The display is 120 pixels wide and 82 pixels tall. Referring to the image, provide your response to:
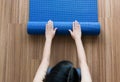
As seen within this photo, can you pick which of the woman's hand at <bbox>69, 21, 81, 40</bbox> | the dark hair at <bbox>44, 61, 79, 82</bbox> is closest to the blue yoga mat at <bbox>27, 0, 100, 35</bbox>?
the woman's hand at <bbox>69, 21, 81, 40</bbox>

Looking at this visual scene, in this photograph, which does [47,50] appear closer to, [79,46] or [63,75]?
[79,46]

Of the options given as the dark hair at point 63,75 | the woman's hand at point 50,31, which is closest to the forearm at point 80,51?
the woman's hand at point 50,31

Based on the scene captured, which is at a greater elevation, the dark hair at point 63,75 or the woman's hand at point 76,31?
the woman's hand at point 76,31

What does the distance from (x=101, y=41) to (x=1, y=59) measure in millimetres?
664

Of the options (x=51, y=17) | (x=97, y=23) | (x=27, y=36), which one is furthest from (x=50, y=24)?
(x=97, y=23)

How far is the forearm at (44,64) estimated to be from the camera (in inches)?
47.2

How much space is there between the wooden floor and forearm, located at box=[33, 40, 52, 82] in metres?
0.07

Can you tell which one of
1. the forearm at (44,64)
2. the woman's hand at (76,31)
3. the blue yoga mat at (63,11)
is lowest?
the forearm at (44,64)

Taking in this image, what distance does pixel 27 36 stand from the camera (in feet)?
4.59

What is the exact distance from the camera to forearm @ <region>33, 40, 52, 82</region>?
1198 millimetres

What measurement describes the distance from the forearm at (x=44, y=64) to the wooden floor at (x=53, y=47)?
0.07 meters

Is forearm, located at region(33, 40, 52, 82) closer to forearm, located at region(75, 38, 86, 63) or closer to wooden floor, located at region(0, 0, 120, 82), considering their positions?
wooden floor, located at region(0, 0, 120, 82)

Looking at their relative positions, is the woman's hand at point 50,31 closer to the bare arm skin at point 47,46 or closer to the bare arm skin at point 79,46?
the bare arm skin at point 47,46

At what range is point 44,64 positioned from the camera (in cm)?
127
